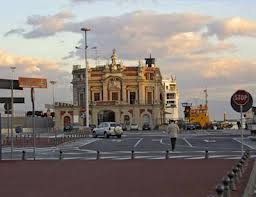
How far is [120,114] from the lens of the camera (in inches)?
4835

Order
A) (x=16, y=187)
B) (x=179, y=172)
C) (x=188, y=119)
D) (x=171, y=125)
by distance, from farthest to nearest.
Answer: (x=188, y=119) → (x=171, y=125) → (x=179, y=172) → (x=16, y=187)

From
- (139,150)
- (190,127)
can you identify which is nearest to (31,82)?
(139,150)

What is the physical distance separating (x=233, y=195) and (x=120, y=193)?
2.47 metres

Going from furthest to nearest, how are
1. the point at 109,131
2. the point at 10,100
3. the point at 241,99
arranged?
the point at 109,131 < the point at 10,100 < the point at 241,99

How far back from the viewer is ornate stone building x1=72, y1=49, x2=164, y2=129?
123 meters

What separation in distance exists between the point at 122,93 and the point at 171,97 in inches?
1276

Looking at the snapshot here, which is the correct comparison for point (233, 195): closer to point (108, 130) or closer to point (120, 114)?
point (108, 130)

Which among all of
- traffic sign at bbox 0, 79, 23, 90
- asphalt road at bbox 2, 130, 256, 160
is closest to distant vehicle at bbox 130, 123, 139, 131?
asphalt road at bbox 2, 130, 256, 160

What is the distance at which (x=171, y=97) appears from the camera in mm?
156250

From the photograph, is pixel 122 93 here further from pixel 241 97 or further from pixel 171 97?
pixel 241 97

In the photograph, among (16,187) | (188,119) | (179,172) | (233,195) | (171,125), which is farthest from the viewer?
(188,119)

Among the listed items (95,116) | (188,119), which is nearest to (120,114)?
(95,116)

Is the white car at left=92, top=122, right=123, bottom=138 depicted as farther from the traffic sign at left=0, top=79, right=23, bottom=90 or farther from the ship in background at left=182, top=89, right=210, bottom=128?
the ship in background at left=182, top=89, right=210, bottom=128

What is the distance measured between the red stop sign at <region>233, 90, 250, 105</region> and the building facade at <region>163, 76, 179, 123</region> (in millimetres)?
119577
